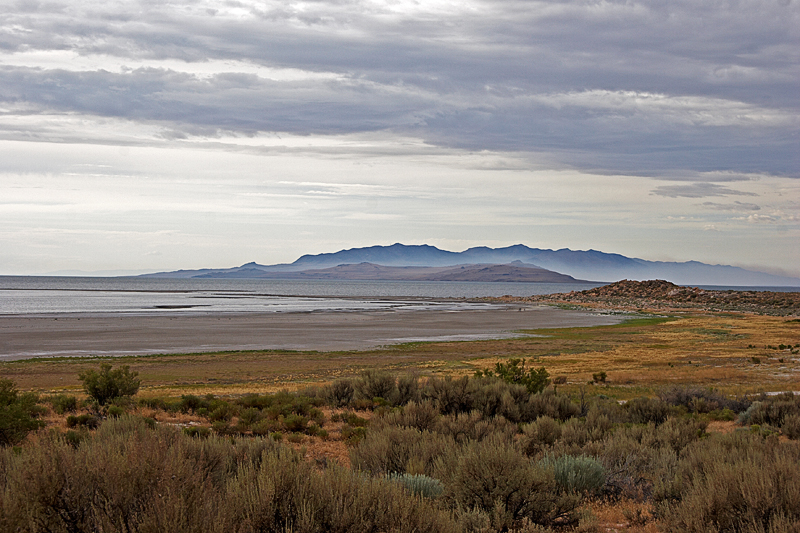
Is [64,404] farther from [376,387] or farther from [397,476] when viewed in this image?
[397,476]

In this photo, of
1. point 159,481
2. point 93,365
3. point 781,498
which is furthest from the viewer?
point 93,365

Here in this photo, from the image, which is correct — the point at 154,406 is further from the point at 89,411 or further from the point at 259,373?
the point at 259,373

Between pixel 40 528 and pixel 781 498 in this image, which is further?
pixel 781 498

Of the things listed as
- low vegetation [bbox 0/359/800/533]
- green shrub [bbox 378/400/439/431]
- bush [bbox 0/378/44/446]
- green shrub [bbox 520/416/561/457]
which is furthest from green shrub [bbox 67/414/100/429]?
green shrub [bbox 520/416/561/457]

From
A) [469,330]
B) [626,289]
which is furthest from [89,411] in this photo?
[626,289]

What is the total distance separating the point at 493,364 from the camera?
91.2 feet

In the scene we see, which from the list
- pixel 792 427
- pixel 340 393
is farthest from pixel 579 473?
pixel 340 393

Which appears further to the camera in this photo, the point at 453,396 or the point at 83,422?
the point at 453,396

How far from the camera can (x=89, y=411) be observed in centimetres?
1366

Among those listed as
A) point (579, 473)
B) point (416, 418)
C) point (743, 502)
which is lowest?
point (416, 418)

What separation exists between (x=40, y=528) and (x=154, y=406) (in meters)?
11.7

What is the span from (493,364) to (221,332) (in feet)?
91.2

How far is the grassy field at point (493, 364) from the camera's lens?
21844 mm

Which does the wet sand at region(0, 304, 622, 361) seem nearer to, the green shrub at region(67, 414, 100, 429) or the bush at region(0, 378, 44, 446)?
the green shrub at region(67, 414, 100, 429)
